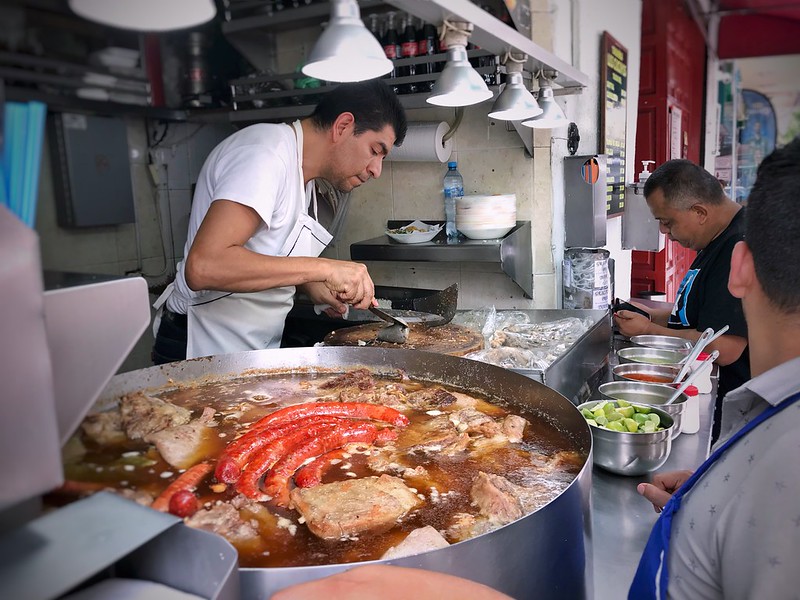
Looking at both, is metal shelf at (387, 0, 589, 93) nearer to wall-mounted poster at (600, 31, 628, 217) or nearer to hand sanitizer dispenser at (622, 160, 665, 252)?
hand sanitizer dispenser at (622, 160, 665, 252)

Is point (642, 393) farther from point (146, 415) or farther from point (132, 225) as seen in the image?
point (132, 225)

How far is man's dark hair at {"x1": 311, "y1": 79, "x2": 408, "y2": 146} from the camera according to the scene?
2.73 m

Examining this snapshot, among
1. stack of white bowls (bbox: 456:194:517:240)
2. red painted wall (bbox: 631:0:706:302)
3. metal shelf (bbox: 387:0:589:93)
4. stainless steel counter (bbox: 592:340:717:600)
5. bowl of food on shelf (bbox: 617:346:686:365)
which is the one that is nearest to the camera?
stainless steel counter (bbox: 592:340:717:600)

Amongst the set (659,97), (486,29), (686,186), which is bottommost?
(686,186)

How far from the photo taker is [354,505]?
4.34ft

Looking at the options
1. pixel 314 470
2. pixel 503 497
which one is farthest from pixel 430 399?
pixel 503 497

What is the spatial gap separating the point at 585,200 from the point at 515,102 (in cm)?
172

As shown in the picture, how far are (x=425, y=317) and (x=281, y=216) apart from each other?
0.90 meters

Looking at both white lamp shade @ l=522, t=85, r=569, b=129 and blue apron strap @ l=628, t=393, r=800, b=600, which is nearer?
blue apron strap @ l=628, t=393, r=800, b=600

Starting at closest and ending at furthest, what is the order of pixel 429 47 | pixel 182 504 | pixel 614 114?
pixel 182 504 → pixel 429 47 → pixel 614 114

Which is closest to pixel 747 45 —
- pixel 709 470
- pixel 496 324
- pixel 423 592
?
pixel 496 324

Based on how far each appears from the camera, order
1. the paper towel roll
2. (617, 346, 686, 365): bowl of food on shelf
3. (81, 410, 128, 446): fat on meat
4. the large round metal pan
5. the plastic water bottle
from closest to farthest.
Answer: (81, 410, 128, 446): fat on meat → the large round metal pan → (617, 346, 686, 365): bowl of food on shelf → the paper towel roll → the plastic water bottle

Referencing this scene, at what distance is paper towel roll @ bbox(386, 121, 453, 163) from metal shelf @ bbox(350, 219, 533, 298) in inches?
22.7

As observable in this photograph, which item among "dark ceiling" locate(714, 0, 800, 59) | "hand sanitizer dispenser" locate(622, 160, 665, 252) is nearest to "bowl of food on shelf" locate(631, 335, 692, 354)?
"hand sanitizer dispenser" locate(622, 160, 665, 252)
